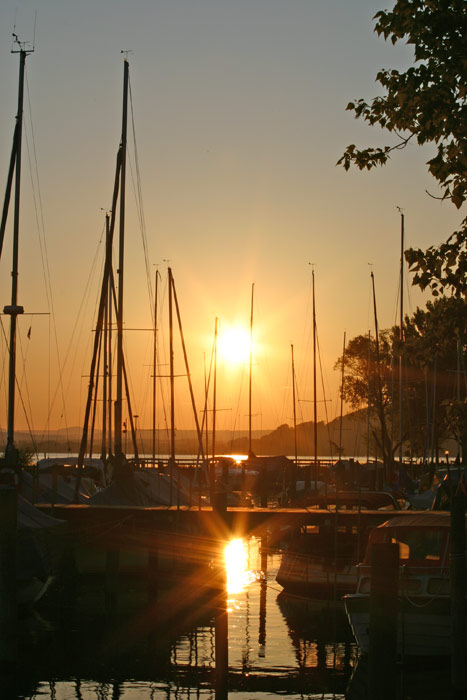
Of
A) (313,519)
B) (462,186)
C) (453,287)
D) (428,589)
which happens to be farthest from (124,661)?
(462,186)

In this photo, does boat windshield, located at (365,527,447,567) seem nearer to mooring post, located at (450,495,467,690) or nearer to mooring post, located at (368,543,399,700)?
mooring post, located at (450,495,467,690)

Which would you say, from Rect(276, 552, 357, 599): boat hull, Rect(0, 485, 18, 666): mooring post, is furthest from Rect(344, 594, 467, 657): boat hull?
Rect(0, 485, 18, 666): mooring post

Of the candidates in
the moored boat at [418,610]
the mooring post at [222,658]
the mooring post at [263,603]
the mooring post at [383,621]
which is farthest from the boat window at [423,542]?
the mooring post at [383,621]

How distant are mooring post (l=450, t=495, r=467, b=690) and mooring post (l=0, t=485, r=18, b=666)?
8.11 m

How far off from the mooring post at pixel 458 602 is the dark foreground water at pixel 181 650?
0.86 m

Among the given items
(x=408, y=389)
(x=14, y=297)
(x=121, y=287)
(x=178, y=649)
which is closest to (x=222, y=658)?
(x=178, y=649)

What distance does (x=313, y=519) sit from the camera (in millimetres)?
25734

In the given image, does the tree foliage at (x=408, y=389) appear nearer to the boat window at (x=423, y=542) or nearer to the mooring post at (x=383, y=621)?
the boat window at (x=423, y=542)

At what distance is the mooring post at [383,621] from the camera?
45.8ft

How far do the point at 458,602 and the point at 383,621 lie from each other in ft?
6.71

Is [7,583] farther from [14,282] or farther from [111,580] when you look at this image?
[14,282]

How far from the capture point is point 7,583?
1723cm

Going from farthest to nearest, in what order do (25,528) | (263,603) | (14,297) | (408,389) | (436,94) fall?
1. (408,389)
2. (14,297)
3. (263,603)
4. (25,528)
5. (436,94)

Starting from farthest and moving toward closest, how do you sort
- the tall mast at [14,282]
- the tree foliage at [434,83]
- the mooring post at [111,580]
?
the tall mast at [14,282]
the mooring post at [111,580]
the tree foliage at [434,83]
